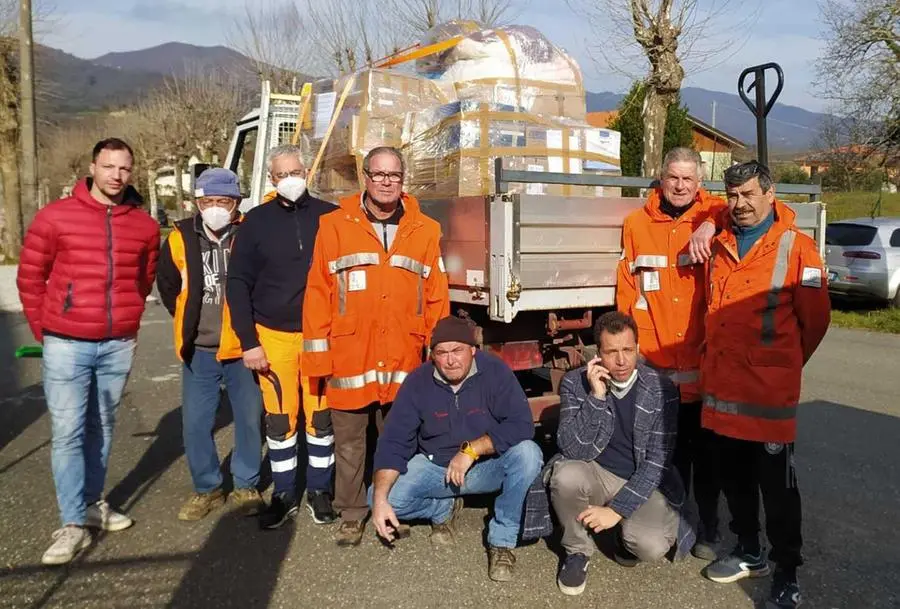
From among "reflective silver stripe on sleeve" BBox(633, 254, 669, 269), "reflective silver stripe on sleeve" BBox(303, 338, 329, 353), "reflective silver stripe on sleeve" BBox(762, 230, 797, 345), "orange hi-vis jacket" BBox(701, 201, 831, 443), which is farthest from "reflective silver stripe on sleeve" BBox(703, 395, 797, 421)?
"reflective silver stripe on sleeve" BBox(303, 338, 329, 353)

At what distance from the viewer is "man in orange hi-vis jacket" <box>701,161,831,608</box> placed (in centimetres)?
294

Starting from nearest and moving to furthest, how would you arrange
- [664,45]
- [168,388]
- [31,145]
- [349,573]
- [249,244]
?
[349,573], [249,244], [168,388], [664,45], [31,145]

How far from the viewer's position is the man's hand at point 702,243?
10.6 ft

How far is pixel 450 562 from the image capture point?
3.45 meters

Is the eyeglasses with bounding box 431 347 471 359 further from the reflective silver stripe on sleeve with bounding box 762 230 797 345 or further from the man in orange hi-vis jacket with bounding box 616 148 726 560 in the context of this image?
the reflective silver stripe on sleeve with bounding box 762 230 797 345

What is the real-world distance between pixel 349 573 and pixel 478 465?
777 millimetres

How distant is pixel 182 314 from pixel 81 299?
1.71ft

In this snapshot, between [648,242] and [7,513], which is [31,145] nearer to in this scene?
[7,513]

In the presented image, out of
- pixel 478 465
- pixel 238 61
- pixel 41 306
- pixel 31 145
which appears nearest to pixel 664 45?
pixel 478 465

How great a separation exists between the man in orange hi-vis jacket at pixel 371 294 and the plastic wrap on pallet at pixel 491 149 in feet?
2.69

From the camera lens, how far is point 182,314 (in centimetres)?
379

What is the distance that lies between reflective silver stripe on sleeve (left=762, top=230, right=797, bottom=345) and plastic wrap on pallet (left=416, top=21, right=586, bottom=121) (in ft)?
8.10

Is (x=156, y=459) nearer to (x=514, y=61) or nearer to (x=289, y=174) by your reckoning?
(x=289, y=174)

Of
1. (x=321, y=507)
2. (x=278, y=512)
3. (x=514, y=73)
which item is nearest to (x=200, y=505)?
(x=278, y=512)
